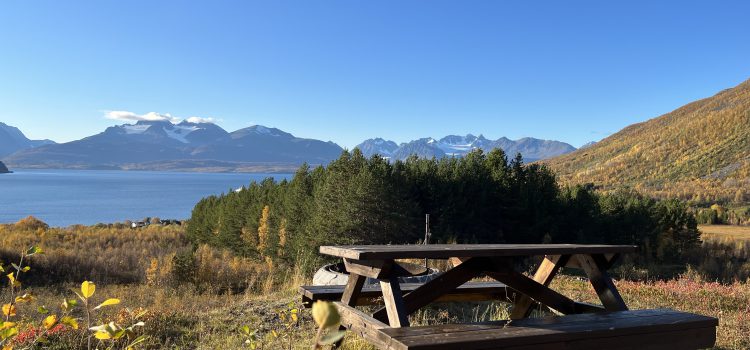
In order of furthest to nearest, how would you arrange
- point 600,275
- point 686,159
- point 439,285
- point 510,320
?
point 686,159, point 600,275, point 439,285, point 510,320

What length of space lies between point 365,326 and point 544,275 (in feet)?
6.46

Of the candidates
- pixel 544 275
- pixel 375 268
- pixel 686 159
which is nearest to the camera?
pixel 375 268

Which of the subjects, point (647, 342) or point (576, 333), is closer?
point (576, 333)

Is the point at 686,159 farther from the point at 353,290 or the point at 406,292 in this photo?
the point at 353,290

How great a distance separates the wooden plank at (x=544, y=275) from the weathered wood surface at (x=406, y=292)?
0.82 feet

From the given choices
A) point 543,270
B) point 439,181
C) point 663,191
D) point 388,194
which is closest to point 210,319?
point 543,270

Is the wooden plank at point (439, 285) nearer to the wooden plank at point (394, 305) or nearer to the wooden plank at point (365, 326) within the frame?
the wooden plank at point (394, 305)

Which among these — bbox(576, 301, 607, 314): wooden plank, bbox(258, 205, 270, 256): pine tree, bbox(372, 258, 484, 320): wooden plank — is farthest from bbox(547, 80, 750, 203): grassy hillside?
bbox(372, 258, 484, 320): wooden plank

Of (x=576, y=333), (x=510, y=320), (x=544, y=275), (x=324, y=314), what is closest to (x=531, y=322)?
(x=510, y=320)

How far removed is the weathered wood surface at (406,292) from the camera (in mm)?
4355

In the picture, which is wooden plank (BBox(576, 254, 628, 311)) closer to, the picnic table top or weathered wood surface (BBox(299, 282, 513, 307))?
the picnic table top

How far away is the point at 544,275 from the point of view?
14.6 ft

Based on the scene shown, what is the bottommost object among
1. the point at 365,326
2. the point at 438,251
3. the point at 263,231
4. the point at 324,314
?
the point at 263,231

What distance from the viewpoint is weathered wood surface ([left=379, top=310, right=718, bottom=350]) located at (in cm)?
269
